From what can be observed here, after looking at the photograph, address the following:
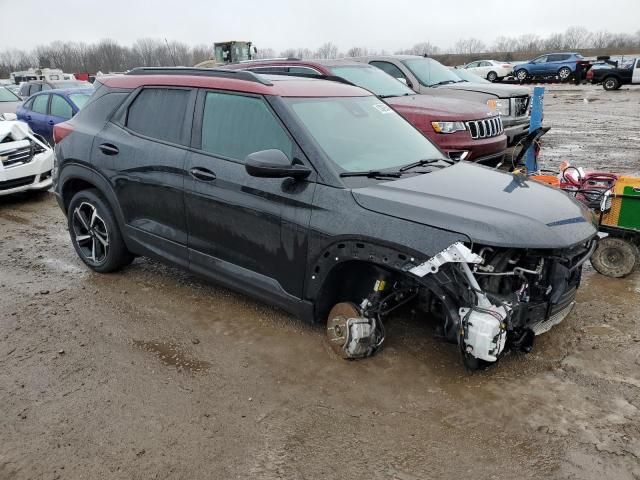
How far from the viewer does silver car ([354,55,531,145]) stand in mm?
9688

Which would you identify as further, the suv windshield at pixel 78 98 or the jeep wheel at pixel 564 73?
the jeep wheel at pixel 564 73

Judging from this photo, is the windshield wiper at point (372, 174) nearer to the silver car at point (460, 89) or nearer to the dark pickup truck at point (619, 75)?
the silver car at point (460, 89)

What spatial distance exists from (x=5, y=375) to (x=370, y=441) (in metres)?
2.41

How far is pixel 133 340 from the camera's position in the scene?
3.96 meters

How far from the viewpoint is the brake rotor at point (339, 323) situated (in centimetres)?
346

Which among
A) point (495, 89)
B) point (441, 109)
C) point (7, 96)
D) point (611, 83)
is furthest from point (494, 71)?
point (441, 109)

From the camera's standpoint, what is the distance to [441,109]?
25.2 feet

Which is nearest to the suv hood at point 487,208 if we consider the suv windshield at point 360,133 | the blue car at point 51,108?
the suv windshield at point 360,133

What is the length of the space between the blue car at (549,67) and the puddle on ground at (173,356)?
3544cm

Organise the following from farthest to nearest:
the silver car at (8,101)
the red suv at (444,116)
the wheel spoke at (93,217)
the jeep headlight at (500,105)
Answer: the silver car at (8,101), the jeep headlight at (500,105), the red suv at (444,116), the wheel spoke at (93,217)

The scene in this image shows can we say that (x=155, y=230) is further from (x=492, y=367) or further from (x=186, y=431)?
(x=492, y=367)

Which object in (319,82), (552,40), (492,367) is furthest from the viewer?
(552,40)

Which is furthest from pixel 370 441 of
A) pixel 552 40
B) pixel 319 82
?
pixel 552 40

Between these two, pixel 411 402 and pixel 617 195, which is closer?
pixel 411 402
